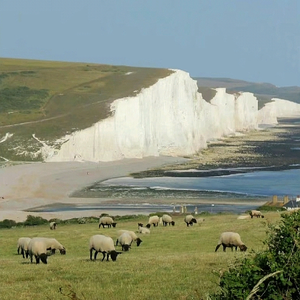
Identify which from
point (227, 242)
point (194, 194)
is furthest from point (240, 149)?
point (227, 242)

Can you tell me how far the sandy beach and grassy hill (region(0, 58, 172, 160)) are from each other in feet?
21.5

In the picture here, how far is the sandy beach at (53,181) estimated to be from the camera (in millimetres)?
49188

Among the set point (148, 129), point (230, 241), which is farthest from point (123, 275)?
point (148, 129)

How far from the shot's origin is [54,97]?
109m

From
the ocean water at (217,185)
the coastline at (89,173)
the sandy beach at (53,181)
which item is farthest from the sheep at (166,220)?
the ocean water at (217,185)

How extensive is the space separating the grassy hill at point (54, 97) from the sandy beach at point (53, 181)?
6.55m

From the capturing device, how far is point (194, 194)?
59.2 meters

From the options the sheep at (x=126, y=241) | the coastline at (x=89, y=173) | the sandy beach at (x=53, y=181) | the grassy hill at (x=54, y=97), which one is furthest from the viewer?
the grassy hill at (x=54, y=97)

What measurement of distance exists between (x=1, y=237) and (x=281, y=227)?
864 inches

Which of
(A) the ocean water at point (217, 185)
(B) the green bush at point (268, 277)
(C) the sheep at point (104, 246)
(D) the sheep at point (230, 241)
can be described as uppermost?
(B) the green bush at point (268, 277)

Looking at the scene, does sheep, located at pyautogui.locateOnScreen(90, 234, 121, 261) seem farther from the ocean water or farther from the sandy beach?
the ocean water

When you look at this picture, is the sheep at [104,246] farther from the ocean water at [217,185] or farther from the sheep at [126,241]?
the ocean water at [217,185]

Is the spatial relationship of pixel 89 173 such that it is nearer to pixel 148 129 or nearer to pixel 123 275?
pixel 148 129

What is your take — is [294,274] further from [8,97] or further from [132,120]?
[8,97]
